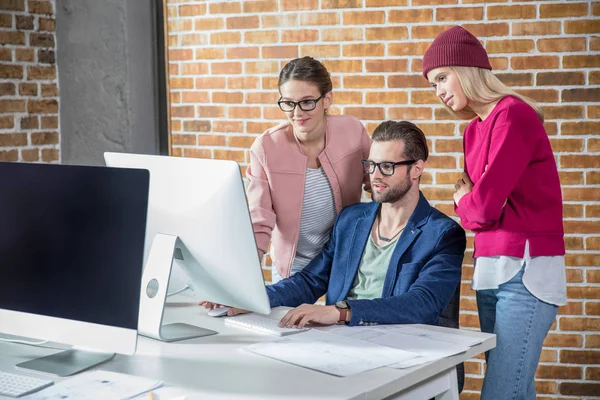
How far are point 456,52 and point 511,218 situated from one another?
51 cm

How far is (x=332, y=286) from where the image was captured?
2537 millimetres

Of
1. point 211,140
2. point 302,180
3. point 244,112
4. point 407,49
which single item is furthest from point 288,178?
point 211,140

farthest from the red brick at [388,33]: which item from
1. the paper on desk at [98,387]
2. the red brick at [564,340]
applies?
the paper on desk at [98,387]

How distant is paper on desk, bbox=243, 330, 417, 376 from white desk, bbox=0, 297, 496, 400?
3cm

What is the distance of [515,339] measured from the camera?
91.7 inches

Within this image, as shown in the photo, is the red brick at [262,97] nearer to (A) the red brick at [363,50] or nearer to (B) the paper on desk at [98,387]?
(A) the red brick at [363,50]

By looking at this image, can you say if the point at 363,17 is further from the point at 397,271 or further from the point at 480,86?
the point at 397,271

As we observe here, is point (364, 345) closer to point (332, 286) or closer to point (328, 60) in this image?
point (332, 286)

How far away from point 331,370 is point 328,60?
216 centimetres

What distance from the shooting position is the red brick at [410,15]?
3.48 m

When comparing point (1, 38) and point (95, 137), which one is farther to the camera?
point (95, 137)

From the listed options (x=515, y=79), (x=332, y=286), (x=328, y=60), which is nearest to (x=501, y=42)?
(x=515, y=79)

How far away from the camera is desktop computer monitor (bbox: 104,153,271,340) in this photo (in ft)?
6.41

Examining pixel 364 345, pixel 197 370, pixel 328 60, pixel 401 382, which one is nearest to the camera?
pixel 401 382
